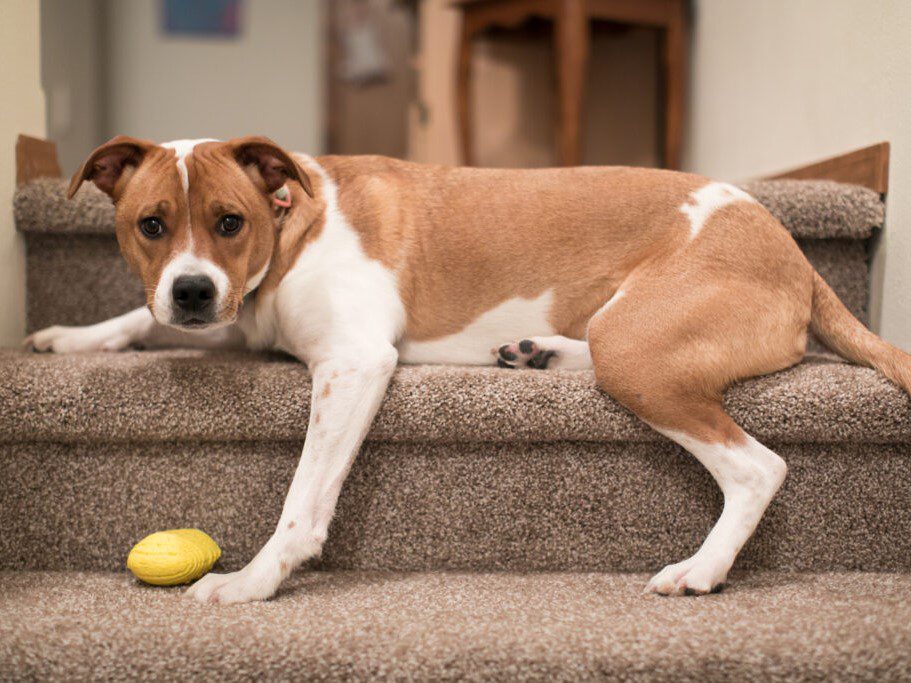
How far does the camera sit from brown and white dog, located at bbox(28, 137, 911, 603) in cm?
131

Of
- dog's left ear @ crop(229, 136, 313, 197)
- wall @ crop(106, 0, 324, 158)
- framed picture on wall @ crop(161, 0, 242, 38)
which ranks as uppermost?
framed picture on wall @ crop(161, 0, 242, 38)

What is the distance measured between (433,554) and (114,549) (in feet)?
1.84

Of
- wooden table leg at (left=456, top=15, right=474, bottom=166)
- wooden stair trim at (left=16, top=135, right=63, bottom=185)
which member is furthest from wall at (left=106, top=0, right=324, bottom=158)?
wooden stair trim at (left=16, top=135, right=63, bottom=185)

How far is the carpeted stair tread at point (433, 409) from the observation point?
1346 mm

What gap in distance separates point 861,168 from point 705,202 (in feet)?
1.80

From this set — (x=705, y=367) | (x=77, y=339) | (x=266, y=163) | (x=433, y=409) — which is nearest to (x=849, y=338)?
(x=705, y=367)

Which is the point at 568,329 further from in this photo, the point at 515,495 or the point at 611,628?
Answer: the point at 611,628

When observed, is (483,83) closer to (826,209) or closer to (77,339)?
(826,209)

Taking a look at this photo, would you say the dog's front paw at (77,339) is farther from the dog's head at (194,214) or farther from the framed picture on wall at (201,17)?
the framed picture on wall at (201,17)

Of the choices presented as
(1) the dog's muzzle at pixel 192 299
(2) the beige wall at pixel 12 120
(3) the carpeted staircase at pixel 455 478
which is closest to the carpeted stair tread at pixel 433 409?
(3) the carpeted staircase at pixel 455 478

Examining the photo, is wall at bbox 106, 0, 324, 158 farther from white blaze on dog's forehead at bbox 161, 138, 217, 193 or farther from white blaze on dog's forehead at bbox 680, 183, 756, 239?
white blaze on dog's forehead at bbox 680, 183, 756, 239

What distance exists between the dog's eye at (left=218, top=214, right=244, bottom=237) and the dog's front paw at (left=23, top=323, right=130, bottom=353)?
1.66 ft

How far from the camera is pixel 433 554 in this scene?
1.39 m

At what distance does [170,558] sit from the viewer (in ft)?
4.17
